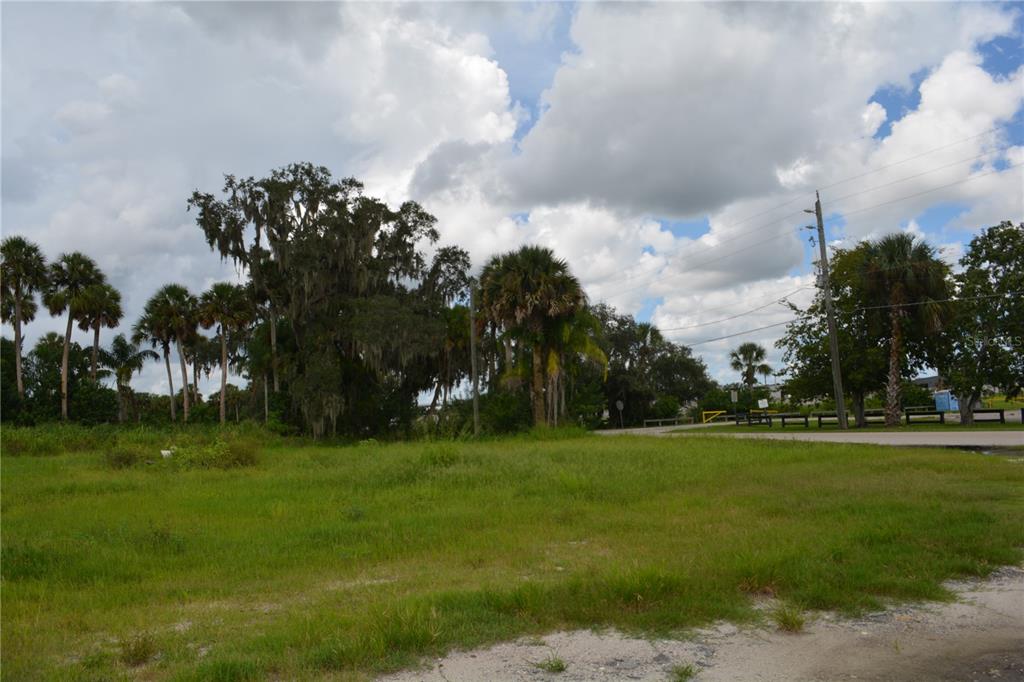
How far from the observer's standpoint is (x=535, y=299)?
29.6 meters

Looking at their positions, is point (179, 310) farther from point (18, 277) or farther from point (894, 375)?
point (894, 375)

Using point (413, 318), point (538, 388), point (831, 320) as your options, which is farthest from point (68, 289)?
point (831, 320)

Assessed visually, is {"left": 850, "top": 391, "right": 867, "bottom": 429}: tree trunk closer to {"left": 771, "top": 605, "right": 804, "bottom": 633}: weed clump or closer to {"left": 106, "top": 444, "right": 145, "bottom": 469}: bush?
{"left": 106, "top": 444, "right": 145, "bottom": 469}: bush

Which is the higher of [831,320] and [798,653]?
[831,320]

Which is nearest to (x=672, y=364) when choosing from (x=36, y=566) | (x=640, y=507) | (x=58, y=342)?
(x=58, y=342)

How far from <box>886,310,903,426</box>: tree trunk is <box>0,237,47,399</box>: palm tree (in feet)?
137

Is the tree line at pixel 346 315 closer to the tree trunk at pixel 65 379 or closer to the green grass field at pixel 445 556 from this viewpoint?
the tree trunk at pixel 65 379

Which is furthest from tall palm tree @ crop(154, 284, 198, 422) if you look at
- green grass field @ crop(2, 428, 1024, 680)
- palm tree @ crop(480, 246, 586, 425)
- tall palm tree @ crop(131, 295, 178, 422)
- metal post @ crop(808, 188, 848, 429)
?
metal post @ crop(808, 188, 848, 429)

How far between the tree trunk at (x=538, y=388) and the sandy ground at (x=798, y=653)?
83.0 feet

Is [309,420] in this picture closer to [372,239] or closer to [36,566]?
[372,239]

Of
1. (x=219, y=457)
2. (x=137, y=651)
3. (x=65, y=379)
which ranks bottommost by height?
(x=137, y=651)

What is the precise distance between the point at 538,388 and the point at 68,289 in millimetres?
27361

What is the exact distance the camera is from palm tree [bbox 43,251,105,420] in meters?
40.0

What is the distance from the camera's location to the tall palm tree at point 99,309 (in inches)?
1580
